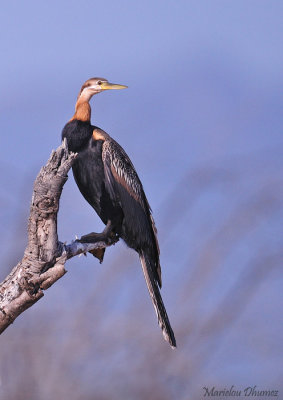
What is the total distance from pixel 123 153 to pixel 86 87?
2.23ft

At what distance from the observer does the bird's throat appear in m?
5.37

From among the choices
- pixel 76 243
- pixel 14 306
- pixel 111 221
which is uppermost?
pixel 111 221

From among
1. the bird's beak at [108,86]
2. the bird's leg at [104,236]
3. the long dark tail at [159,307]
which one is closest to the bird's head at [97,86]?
the bird's beak at [108,86]

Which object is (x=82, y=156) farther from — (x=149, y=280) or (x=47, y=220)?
(x=47, y=220)

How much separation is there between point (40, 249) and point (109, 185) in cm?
166

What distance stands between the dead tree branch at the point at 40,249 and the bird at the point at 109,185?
144 cm

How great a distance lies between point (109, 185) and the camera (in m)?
5.32

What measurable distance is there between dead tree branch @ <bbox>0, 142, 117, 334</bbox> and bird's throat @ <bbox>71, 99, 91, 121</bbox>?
167cm

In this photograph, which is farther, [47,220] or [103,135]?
[103,135]

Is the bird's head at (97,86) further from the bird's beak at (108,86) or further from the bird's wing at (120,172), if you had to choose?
the bird's wing at (120,172)

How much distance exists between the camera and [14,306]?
364 centimetres

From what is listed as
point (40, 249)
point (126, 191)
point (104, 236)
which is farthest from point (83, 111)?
point (40, 249)

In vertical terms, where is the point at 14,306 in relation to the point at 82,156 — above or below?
below

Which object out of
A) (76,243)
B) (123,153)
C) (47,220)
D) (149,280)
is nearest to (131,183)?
(123,153)
